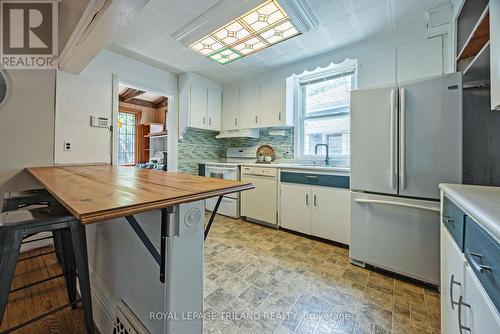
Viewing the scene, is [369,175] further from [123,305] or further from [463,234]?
[123,305]

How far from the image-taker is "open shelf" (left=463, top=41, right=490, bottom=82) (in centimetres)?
134

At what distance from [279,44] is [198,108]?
1666mm

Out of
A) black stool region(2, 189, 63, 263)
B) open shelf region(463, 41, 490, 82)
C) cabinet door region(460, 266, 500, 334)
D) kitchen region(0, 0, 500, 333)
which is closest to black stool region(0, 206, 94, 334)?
kitchen region(0, 0, 500, 333)

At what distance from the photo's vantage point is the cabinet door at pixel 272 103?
3143 millimetres

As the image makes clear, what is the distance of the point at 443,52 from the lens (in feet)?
6.63

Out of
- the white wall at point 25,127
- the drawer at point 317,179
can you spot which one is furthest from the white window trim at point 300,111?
the white wall at point 25,127

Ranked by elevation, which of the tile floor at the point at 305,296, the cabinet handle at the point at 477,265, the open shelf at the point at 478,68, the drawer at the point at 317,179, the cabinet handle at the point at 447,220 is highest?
the open shelf at the point at 478,68

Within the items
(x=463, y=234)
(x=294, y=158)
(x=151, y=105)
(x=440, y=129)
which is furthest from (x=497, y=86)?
(x=151, y=105)

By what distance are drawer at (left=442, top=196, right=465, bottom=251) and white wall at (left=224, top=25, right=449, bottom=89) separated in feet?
5.57

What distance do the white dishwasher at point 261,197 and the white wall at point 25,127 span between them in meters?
2.37

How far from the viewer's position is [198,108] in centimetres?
353

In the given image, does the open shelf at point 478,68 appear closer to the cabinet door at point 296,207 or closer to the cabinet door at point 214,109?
the cabinet door at point 296,207

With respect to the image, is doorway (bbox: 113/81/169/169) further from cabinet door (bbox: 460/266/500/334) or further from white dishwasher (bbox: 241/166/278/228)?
cabinet door (bbox: 460/266/500/334)

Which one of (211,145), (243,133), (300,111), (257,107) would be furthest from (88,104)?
(300,111)
